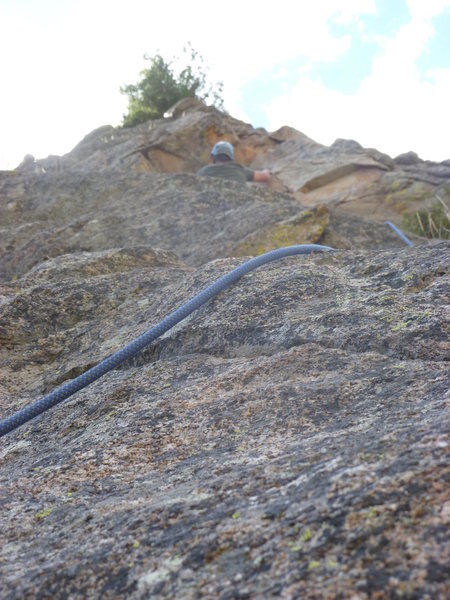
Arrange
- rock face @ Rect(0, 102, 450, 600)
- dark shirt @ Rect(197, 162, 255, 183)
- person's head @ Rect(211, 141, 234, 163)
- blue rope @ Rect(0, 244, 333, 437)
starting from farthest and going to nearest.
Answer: person's head @ Rect(211, 141, 234, 163) → dark shirt @ Rect(197, 162, 255, 183) → blue rope @ Rect(0, 244, 333, 437) → rock face @ Rect(0, 102, 450, 600)

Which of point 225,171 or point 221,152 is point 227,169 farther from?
point 221,152

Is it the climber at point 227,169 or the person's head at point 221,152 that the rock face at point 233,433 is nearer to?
the climber at point 227,169

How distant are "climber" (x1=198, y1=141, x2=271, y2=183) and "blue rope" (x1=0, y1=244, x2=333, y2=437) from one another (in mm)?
6420

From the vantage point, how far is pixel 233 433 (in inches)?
86.4

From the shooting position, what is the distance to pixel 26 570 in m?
1.60

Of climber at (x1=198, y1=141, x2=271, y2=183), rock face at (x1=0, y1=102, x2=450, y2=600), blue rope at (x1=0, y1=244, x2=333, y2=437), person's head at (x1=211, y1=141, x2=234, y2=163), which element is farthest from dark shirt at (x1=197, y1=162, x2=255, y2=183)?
blue rope at (x1=0, y1=244, x2=333, y2=437)

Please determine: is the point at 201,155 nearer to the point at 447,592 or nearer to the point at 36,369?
the point at 36,369

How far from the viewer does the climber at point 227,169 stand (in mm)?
9820

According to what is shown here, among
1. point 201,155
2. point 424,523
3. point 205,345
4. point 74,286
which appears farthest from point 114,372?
point 201,155

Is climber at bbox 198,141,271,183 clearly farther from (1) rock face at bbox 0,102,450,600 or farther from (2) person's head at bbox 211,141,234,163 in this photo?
(1) rock face at bbox 0,102,450,600

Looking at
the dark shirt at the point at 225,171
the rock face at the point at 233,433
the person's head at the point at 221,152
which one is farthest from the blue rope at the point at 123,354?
the person's head at the point at 221,152

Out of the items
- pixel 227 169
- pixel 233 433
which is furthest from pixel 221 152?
pixel 233 433

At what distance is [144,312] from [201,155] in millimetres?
10236

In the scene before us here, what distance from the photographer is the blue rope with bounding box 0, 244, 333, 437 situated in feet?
9.45
